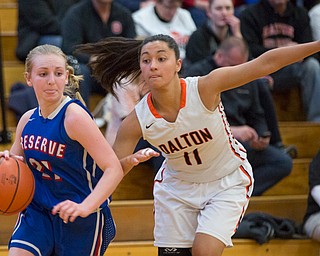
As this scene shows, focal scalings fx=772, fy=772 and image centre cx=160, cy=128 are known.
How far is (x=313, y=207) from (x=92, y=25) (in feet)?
8.01

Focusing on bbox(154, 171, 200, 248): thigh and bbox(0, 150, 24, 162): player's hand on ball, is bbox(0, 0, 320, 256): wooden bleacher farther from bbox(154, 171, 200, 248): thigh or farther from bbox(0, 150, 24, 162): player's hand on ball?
bbox(0, 150, 24, 162): player's hand on ball

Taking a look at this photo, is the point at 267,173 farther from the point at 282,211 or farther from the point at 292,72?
the point at 292,72

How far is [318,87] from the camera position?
268 inches

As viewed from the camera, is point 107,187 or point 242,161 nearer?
point 107,187

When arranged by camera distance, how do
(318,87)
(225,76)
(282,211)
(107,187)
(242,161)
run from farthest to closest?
(318,87) < (282,211) < (242,161) < (225,76) < (107,187)

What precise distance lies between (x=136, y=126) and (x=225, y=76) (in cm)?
55

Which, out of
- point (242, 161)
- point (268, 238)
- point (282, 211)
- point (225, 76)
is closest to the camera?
point (225, 76)

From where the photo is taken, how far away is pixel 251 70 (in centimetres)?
386

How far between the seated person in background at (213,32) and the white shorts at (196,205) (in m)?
2.40

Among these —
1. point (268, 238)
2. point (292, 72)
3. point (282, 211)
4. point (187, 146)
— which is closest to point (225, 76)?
point (187, 146)

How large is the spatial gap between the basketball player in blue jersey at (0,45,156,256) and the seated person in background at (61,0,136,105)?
248cm

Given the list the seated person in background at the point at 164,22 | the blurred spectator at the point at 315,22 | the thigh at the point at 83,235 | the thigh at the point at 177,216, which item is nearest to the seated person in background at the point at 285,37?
the blurred spectator at the point at 315,22

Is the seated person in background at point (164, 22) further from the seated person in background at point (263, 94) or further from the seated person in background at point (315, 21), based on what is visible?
the seated person in background at point (315, 21)

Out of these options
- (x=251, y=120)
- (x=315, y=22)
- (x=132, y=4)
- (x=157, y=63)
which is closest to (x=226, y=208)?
(x=157, y=63)
